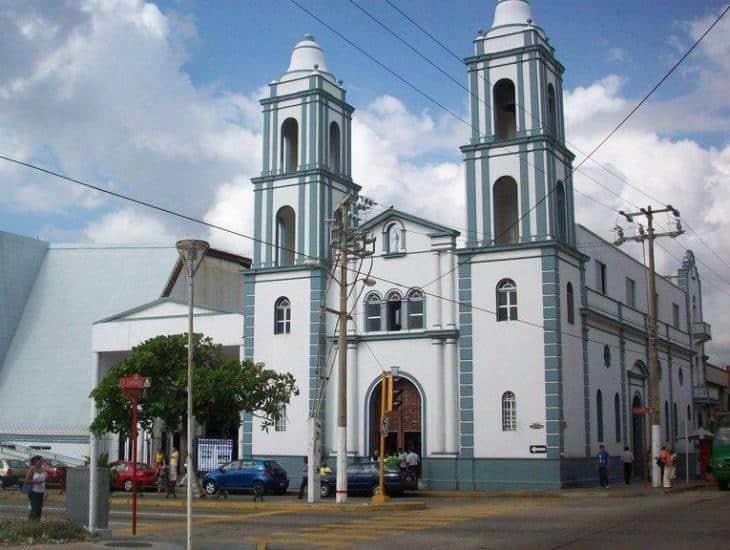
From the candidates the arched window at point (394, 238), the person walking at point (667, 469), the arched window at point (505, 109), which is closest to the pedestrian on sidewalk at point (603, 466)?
the person walking at point (667, 469)

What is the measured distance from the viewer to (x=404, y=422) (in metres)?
41.6

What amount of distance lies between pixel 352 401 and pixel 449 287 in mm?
6264

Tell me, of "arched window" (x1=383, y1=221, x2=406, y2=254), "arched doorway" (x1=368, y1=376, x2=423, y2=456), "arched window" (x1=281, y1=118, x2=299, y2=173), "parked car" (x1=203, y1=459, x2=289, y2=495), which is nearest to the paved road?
"parked car" (x1=203, y1=459, x2=289, y2=495)

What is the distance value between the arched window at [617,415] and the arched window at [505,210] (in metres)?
8.97

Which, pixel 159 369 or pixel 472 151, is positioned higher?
pixel 472 151

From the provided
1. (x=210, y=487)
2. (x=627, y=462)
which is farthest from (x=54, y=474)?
(x=627, y=462)

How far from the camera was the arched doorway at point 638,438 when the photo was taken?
47.1m

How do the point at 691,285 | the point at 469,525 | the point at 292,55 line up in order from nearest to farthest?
1. the point at 469,525
2. the point at 292,55
3. the point at 691,285

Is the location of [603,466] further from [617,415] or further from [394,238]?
[394,238]

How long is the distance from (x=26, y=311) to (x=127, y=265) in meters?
6.94

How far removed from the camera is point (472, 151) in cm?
4134

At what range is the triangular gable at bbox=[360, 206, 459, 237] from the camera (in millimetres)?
41312

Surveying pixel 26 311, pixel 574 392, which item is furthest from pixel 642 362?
pixel 26 311

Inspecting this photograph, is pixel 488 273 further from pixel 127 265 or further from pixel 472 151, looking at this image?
pixel 127 265
